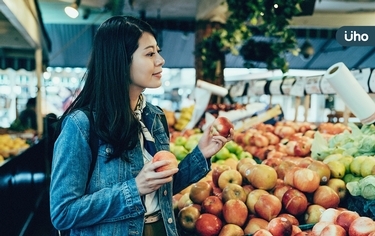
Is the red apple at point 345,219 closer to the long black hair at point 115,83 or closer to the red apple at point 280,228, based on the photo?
the red apple at point 280,228

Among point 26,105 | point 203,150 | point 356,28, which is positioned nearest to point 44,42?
point 26,105

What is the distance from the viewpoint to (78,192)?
1.47m

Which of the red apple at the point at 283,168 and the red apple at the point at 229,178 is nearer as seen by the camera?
the red apple at the point at 229,178

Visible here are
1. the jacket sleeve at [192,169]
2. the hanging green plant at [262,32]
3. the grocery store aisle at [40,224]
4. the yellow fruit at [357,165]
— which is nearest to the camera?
the jacket sleeve at [192,169]

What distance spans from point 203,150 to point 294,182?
79 cm

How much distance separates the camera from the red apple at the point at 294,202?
2.36 m

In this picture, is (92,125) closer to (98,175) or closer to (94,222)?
(98,175)

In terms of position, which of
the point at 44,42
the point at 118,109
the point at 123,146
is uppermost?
the point at 44,42

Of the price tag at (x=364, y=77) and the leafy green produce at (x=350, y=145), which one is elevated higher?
the price tag at (x=364, y=77)

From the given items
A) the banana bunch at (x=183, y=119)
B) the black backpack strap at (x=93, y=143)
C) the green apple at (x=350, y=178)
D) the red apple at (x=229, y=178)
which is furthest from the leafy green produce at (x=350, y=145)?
the banana bunch at (x=183, y=119)

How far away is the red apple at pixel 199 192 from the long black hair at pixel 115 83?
1096 millimetres

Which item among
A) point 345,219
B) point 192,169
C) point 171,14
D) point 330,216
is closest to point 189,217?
point 192,169

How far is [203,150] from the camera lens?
1.96 meters

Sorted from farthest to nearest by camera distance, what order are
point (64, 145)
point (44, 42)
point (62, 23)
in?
point (62, 23) < point (44, 42) < point (64, 145)
